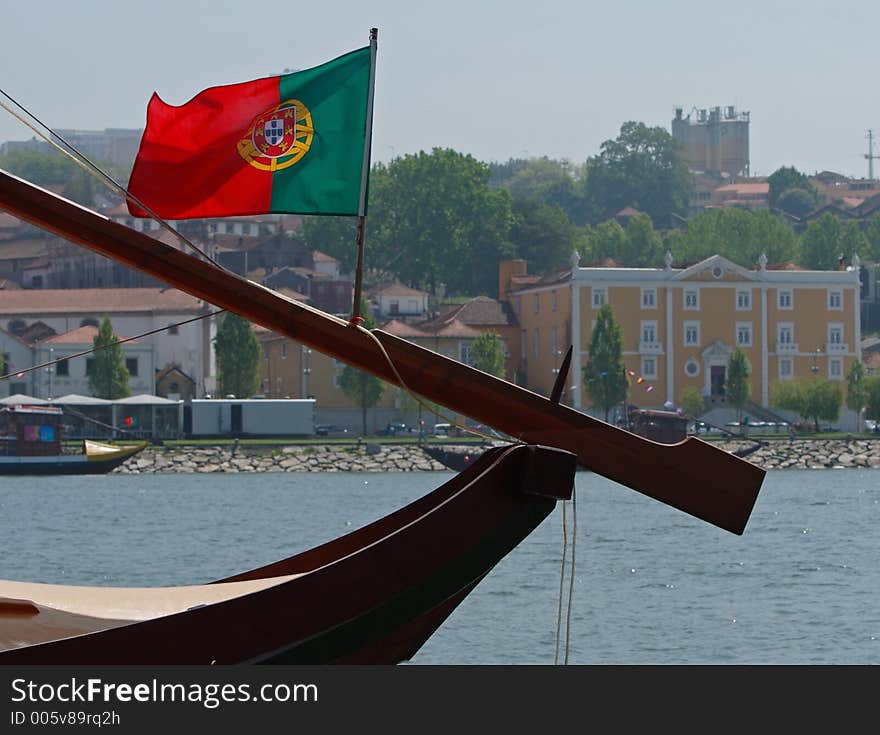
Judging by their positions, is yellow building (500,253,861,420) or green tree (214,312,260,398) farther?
yellow building (500,253,861,420)

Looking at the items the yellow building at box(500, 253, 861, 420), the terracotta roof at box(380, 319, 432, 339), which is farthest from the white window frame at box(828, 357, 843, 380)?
the terracotta roof at box(380, 319, 432, 339)

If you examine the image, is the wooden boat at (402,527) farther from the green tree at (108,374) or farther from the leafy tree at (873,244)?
the leafy tree at (873,244)

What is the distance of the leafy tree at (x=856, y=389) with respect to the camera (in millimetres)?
70125

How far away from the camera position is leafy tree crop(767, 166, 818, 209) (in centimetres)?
14400

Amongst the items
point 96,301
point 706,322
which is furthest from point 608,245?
point 96,301

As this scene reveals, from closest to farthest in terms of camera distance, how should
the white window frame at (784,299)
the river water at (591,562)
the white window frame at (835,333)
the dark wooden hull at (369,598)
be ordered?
the dark wooden hull at (369,598), the river water at (591,562), the white window frame at (784,299), the white window frame at (835,333)

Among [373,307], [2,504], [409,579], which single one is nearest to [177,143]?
[409,579]

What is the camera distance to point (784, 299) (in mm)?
74000

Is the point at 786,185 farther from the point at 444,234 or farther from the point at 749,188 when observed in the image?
the point at 444,234

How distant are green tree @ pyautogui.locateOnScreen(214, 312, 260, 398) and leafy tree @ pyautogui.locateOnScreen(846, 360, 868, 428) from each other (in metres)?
22.7

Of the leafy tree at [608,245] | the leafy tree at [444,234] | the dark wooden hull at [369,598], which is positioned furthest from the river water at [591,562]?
the leafy tree at [608,245]

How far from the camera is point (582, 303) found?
71.4 m

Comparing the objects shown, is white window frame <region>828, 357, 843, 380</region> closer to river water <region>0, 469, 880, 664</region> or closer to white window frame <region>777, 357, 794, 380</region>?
white window frame <region>777, 357, 794, 380</region>

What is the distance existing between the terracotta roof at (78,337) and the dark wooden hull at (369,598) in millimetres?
61955
